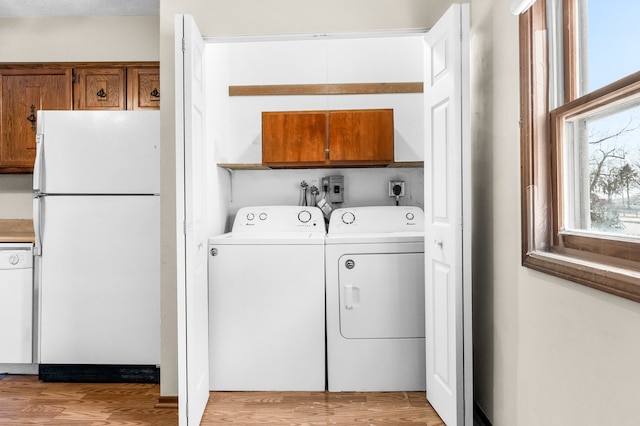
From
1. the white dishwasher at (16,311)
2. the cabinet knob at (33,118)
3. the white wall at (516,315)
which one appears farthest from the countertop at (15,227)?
the white wall at (516,315)

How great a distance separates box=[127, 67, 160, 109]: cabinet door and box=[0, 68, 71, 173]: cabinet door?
476mm

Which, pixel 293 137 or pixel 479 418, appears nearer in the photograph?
pixel 479 418

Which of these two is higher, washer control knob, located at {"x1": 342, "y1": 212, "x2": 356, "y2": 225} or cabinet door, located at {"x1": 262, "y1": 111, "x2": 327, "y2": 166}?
cabinet door, located at {"x1": 262, "y1": 111, "x2": 327, "y2": 166}

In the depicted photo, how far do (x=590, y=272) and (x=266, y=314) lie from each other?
1.74m

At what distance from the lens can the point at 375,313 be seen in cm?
256

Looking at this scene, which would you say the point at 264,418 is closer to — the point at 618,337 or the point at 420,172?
the point at 618,337

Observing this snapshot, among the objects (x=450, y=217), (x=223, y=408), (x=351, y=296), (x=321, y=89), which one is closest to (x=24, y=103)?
(x=321, y=89)

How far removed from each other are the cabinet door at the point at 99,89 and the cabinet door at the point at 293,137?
139 centimetres

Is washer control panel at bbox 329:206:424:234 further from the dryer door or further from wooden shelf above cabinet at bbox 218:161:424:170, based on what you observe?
the dryer door

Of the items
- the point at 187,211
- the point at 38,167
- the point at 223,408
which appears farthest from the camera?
the point at 38,167

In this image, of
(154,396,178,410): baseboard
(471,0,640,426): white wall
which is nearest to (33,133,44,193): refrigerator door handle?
(154,396,178,410): baseboard

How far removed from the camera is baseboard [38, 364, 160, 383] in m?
2.80

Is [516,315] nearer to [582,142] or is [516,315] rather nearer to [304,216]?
[582,142]

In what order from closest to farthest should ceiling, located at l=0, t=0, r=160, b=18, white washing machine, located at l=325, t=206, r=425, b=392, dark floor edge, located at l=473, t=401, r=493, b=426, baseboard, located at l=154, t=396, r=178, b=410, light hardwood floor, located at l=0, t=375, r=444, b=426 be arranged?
1. dark floor edge, located at l=473, t=401, r=493, b=426
2. light hardwood floor, located at l=0, t=375, r=444, b=426
3. baseboard, located at l=154, t=396, r=178, b=410
4. white washing machine, located at l=325, t=206, r=425, b=392
5. ceiling, located at l=0, t=0, r=160, b=18
